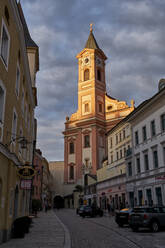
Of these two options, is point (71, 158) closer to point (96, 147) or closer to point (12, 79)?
point (96, 147)

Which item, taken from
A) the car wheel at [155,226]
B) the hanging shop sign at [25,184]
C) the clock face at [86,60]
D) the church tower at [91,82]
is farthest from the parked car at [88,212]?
the clock face at [86,60]

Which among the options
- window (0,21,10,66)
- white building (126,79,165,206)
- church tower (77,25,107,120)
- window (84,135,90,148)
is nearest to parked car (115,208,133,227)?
white building (126,79,165,206)

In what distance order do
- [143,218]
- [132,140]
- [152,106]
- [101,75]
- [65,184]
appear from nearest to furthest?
[143,218], [152,106], [132,140], [65,184], [101,75]

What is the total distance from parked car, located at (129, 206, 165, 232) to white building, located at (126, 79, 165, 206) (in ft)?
29.9

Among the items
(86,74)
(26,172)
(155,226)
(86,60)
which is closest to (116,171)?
(155,226)

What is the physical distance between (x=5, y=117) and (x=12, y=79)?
2433 mm

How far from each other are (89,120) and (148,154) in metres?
35.6

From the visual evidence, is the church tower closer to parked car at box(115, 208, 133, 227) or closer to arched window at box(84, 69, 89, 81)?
arched window at box(84, 69, 89, 81)

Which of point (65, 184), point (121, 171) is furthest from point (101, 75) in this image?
point (121, 171)

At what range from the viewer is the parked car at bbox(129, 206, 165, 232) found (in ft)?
57.2

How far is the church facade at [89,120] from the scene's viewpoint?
66812 millimetres

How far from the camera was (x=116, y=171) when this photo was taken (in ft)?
153

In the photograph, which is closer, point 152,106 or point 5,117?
point 5,117

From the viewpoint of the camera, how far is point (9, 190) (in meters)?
14.4
